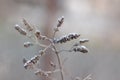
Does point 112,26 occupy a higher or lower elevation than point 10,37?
higher

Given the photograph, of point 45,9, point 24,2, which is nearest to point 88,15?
point 45,9

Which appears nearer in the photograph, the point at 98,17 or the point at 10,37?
the point at 10,37

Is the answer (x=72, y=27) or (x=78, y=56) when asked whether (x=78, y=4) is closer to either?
(x=72, y=27)

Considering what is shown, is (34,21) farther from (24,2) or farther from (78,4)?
(78,4)

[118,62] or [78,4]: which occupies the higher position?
[78,4]

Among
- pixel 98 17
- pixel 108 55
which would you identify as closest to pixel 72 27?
pixel 98 17
